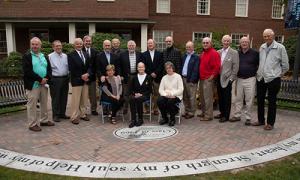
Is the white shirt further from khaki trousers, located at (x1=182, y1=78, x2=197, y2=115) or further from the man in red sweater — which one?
the man in red sweater

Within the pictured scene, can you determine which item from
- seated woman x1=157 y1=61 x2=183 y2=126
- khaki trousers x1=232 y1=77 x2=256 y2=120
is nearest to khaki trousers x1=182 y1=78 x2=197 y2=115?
seated woman x1=157 y1=61 x2=183 y2=126

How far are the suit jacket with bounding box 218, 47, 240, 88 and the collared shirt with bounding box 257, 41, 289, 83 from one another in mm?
698

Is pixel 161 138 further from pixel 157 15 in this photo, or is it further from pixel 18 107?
pixel 157 15

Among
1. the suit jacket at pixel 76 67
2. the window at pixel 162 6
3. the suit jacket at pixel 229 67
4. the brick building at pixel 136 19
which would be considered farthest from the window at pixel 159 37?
the suit jacket at pixel 229 67

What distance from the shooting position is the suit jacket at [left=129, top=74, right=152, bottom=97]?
8.06 meters

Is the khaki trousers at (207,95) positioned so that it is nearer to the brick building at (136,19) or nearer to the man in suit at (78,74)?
the man in suit at (78,74)

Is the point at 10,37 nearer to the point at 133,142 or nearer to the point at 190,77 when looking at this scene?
the point at 190,77

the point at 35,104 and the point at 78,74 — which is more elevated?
the point at 78,74

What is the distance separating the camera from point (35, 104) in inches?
292

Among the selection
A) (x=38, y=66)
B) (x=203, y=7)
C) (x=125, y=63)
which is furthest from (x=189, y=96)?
(x=203, y=7)

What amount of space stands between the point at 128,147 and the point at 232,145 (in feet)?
6.64

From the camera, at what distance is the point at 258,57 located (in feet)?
24.6

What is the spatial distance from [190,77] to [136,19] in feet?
46.1

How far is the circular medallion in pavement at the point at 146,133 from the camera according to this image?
22.6ft
